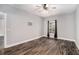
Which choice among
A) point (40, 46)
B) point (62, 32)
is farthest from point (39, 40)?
point (62, 32)

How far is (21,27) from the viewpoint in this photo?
5.41 ft

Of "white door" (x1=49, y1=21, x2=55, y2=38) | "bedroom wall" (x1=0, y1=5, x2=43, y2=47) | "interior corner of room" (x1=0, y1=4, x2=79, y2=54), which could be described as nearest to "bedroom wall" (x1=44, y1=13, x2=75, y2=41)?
"interior corner of room" (x1=0, y1=4, x2=79, y2=54)

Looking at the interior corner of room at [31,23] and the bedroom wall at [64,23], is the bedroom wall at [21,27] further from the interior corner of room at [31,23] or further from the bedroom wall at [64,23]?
the bedroom wall at [64,23]

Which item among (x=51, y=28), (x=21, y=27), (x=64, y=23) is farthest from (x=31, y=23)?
(x=64, y=23)

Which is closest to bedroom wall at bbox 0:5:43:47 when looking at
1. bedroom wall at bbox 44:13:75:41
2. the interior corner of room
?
the interior corner of room

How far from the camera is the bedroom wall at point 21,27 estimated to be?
1572 millimetres

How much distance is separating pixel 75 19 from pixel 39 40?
4.11 ft

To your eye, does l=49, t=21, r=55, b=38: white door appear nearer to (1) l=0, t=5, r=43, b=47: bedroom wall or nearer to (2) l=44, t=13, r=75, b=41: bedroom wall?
(2) l=44, t=13, r=75, b=41: bedroom wall

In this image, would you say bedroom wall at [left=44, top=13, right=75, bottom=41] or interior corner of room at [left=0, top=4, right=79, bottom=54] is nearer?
interior corner of room at [left=0, top=4, right=79, bottom=54]

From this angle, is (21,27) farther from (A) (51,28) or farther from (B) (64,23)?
(B) (64,23)

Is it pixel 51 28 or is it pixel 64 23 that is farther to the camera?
pixel 64 23

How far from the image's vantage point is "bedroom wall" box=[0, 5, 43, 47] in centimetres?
157

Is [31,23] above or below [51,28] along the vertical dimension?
above

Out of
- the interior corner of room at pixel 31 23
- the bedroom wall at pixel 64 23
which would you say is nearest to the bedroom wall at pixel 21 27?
the interior corner of room at pixel 31 23
